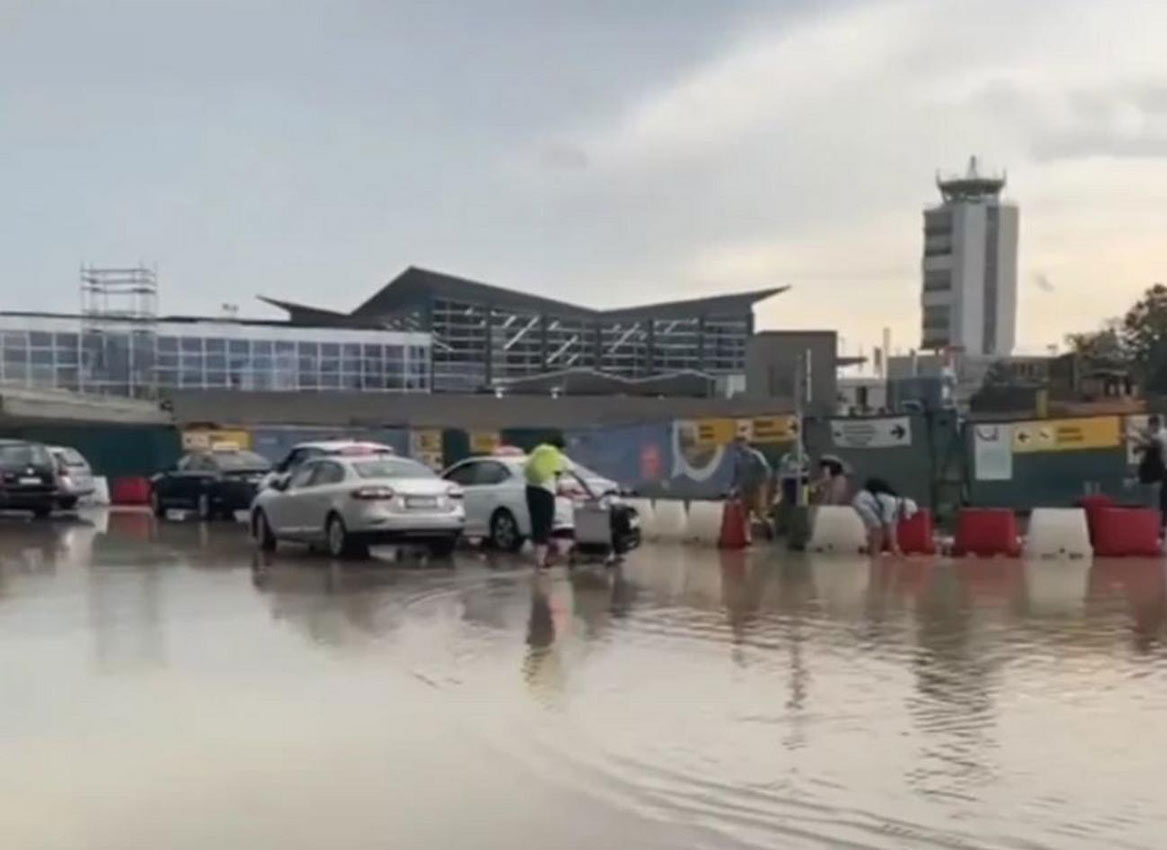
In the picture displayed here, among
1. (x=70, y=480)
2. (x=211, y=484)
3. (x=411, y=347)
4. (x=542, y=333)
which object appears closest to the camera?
(x=211, y=484)

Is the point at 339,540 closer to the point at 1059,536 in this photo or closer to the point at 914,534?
the point at 914,534

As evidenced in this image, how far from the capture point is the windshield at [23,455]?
3428cm

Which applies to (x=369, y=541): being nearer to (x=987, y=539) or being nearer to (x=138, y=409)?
(x=987, y=539)

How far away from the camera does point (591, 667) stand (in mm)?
11430

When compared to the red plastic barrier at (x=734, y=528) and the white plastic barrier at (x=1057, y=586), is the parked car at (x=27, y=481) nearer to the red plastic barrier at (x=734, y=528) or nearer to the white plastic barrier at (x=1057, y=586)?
the red plastic barrier at (x=734, y=528)

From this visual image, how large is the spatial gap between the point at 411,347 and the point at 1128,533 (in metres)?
67.6

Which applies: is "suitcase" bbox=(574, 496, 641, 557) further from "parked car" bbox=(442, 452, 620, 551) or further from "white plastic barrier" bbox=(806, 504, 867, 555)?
"white plastic barrier" bbox=(806, 504, 867, 555)

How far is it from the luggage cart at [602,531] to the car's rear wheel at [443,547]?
7.37 ft

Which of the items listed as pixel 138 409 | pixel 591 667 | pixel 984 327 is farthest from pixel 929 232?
pixel 591 667


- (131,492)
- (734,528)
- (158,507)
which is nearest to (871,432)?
(734,528)

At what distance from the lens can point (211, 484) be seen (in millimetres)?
34188

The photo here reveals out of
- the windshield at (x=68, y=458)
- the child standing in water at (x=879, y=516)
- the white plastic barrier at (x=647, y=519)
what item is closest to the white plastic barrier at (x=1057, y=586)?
the child standing in water at (x=879, y=516)

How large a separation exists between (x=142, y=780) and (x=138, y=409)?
62.1 meters

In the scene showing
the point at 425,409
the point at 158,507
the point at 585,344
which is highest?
the point at 585,344
